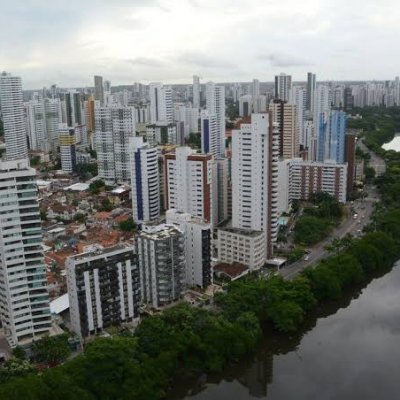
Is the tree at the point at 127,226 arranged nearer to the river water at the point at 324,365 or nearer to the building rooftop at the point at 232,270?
the building rooftop at the point at 232,270

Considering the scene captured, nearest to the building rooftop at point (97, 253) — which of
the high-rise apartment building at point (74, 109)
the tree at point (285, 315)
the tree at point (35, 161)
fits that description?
the tree at point (285, 315)

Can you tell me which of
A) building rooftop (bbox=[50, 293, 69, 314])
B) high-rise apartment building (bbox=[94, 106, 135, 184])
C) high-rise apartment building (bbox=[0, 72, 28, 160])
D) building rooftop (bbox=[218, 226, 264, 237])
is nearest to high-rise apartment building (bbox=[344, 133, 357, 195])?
building rooftop (bbox=[218, 226, 264, 237])

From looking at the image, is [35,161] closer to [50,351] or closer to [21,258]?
[21,258]

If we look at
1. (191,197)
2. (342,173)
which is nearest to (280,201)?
(342,173)

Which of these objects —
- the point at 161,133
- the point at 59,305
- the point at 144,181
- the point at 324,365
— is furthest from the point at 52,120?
the point at 324,365

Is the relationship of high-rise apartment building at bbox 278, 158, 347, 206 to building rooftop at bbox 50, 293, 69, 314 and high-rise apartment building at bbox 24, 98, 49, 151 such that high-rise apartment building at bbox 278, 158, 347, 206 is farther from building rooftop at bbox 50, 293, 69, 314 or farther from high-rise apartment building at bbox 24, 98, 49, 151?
high-rise apartment building at bbox 24, 98, 49, 151
